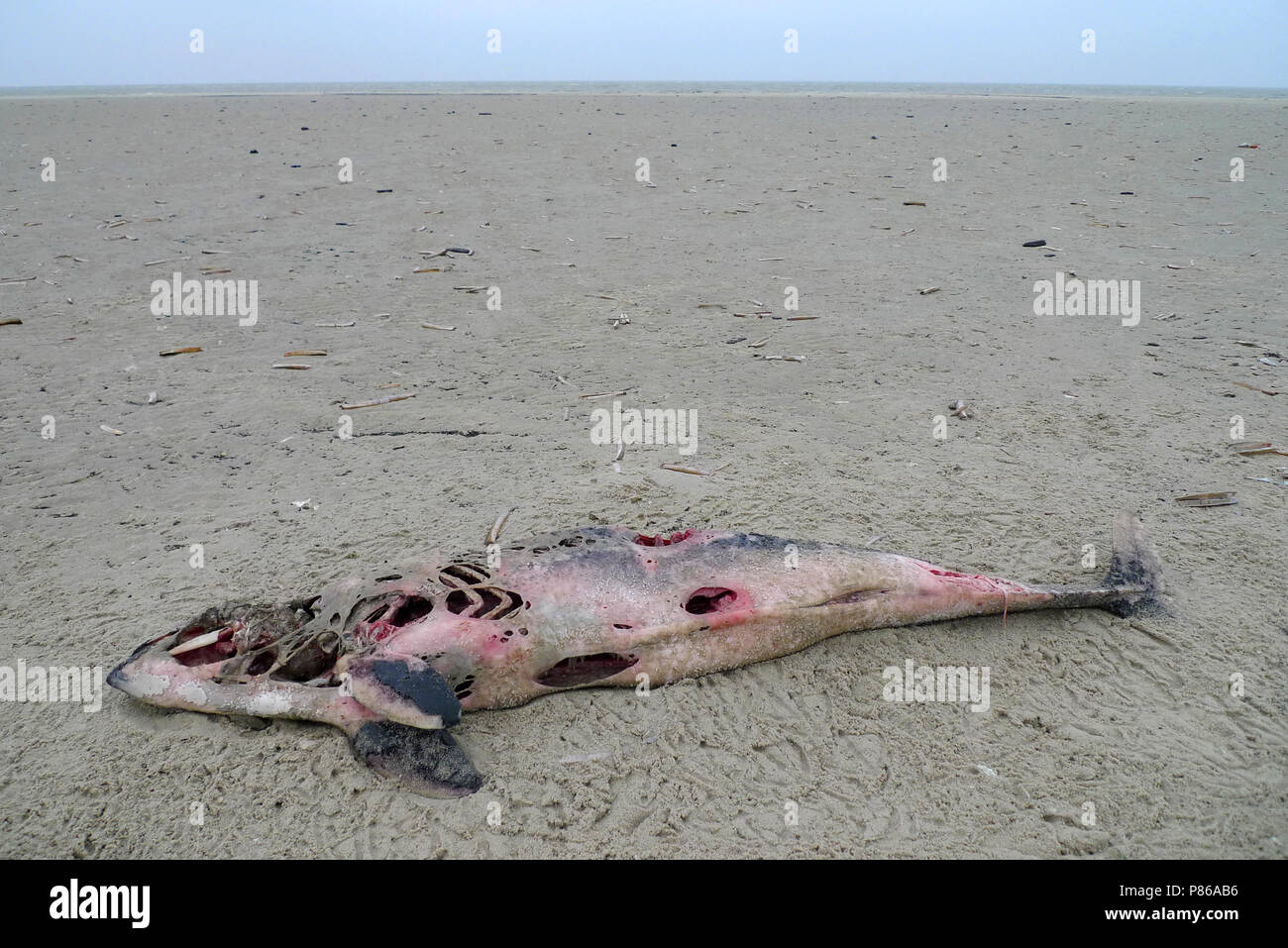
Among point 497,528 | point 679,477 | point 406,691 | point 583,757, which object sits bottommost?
point 583,757

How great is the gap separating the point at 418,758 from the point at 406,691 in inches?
9.8

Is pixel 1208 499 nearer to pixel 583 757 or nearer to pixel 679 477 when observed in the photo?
pixel 679 477

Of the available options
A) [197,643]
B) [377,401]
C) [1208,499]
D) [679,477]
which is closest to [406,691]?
[197,643]

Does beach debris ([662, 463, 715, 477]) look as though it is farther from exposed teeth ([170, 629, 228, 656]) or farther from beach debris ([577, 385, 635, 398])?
exposed teeth ([170, 629, 228, 656])

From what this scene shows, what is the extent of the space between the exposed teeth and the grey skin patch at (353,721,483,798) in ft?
2.72

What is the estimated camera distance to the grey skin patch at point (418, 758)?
9.49 feet

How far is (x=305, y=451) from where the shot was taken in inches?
207

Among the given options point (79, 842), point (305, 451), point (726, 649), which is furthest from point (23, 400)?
point (726, 649)

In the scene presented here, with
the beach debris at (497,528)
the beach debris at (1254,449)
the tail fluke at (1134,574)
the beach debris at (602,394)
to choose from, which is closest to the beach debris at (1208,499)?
the tail fluke at (1134,574)

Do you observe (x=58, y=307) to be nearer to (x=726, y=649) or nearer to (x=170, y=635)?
(x=170, y=635)

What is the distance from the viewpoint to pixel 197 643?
3.32m

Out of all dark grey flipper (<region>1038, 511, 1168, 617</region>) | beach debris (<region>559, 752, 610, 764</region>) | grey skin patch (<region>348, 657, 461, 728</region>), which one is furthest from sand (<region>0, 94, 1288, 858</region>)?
grey skin patch (<region>348, 657, 461, 728</region>)

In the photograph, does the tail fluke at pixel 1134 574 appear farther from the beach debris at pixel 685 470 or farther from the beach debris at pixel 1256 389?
the beach debris at pixel 1256 389
